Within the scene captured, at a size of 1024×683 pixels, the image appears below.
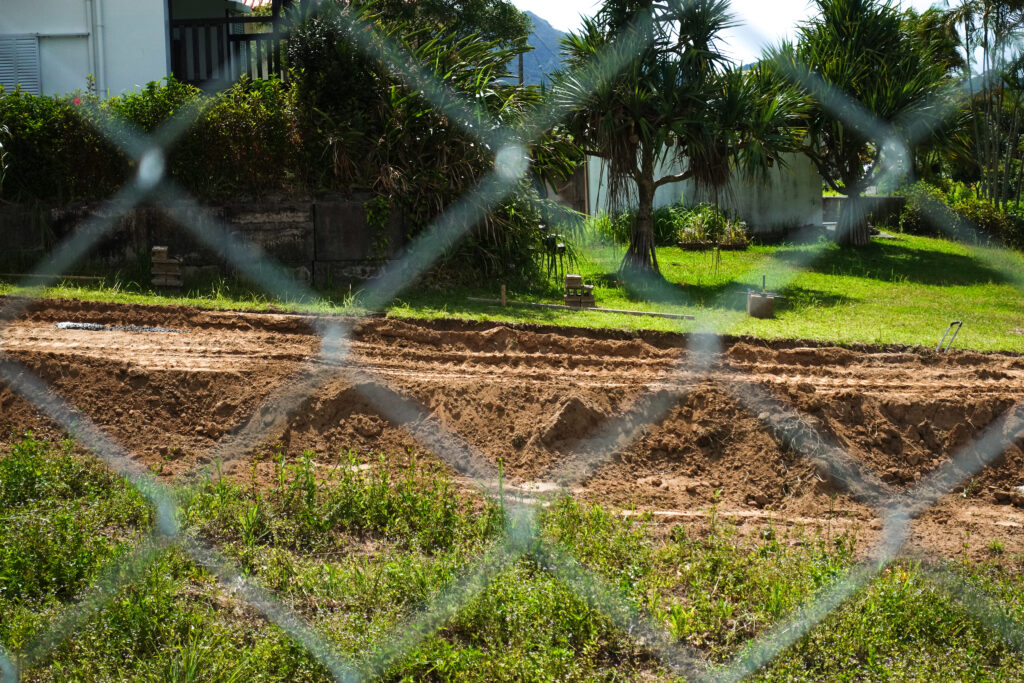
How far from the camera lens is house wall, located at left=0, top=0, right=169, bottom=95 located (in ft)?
43.8

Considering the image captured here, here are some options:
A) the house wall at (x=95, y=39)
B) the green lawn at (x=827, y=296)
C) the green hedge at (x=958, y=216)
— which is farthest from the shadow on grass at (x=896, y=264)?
the house wall at (x=95, y=39)

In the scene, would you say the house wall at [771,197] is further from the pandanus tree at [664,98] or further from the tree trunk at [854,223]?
the pandanus tree at [664,98]

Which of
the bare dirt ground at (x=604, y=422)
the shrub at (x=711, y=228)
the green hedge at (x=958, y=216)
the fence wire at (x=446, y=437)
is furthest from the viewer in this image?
the green hedge at (x=958, y=216)

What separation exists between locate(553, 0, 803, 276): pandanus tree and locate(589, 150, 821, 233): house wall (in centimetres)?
536

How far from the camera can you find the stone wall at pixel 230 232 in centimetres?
1109

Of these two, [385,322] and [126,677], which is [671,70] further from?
[126,677]

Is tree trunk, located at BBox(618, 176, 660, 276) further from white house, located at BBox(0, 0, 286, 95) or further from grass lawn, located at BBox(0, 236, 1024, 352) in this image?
white house, located at BBox(0, 0, 286, 95)

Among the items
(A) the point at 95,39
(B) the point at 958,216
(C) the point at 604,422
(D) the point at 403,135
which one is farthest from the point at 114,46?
(B) the point at 958,216

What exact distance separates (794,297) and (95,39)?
9928 mm

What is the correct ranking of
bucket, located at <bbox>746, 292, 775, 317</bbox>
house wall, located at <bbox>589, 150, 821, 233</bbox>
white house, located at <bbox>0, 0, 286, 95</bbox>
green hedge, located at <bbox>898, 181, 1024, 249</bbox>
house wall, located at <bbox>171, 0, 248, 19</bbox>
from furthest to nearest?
house wall, located at <bbox>589, 150, 821, 233</bbox> → green hedge, located at <bbox>898, 181, 1024, 249</bbox> → house wall, located at <bbox>171, 0, 248, 19</bbox> → white house, located at <bbox>0, 0, 286, 95</bbox> → bucket, located at <bbox>746, 292, 775, 317</bbox>

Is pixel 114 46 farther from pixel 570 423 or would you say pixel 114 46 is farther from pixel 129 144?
pixel 570 423

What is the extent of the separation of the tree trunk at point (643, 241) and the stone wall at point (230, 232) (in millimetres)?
3558

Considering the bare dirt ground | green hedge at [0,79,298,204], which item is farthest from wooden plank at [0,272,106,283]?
the bare dirt ground

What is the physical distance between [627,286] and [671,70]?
9.03 ft
